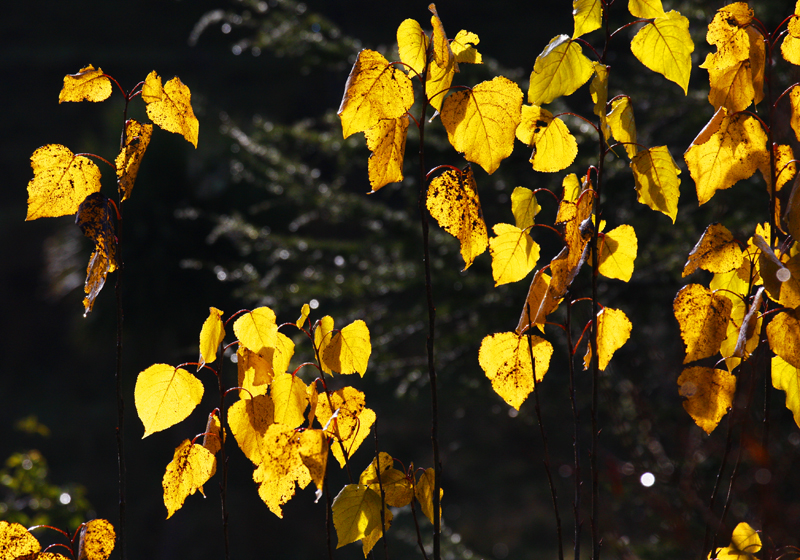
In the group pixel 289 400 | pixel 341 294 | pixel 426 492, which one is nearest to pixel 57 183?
pixel 289 400

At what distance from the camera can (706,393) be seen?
0.37 m

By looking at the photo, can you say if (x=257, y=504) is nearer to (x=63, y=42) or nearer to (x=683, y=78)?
(x=683, y=78)

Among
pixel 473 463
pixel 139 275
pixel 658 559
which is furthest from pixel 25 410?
pixel 658 559

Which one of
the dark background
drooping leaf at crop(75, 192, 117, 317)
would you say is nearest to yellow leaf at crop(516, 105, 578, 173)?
the dark background

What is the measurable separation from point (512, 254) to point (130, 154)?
0.24 m

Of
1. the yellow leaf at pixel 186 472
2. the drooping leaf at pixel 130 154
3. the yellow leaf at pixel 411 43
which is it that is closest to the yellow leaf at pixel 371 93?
the yellow leaf at pixel 411 43

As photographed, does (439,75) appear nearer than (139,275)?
Yes

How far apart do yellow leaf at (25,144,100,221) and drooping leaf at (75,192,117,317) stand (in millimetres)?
25

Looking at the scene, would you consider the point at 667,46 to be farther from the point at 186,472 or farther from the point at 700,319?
the point at 186,472

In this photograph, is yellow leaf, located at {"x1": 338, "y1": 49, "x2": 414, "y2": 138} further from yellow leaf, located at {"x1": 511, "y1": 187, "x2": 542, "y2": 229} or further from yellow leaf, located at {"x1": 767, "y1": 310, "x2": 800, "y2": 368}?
yellow leaf, located at {"x1": 767, "y1": 310, "x2": 800, "y2": 368}

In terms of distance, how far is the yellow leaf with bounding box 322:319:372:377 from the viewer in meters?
0.39

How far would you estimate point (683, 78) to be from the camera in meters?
0.36

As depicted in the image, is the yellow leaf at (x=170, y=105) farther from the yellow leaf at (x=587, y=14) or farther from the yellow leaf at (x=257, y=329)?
the yellow leaf at (x=587, y=14)

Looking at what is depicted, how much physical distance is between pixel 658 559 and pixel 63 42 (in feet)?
42.5
